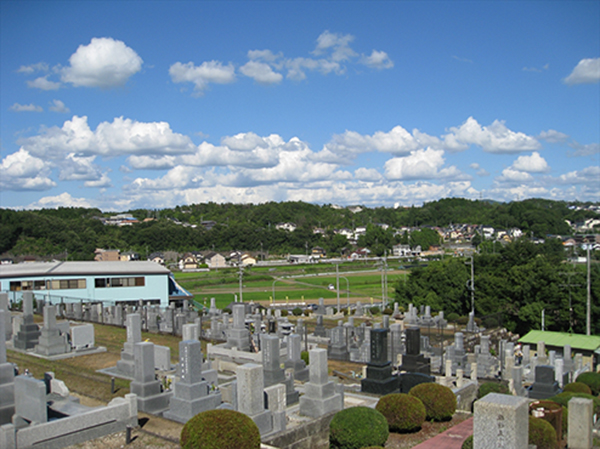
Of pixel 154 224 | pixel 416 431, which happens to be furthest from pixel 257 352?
pixel 154 224

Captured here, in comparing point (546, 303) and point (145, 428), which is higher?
point (145, 428)

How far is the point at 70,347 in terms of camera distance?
20594mm

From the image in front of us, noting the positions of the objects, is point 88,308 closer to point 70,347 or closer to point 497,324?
point 70,347

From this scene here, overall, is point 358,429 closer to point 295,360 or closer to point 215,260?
point 295,360

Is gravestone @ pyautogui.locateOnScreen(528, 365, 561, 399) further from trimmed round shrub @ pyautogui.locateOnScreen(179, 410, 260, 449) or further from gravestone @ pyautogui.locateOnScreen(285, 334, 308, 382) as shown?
trimmed round shrub @ pyautogui.locateOnScreen(179, 410, 260, 449)

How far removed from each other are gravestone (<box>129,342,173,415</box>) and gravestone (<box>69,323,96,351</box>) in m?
8.34

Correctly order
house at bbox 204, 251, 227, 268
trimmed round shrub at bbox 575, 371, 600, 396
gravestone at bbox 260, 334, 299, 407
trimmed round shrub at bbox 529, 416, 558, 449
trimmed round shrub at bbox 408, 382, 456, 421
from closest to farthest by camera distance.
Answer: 1. trimmed round shrub at bbox 529, 416, 558, 449
2. trimmed round shrub at bbox 408, 382, 456, 421
3. gravestone at bbox 260, 334, 299, 407
4. trimmed round shrub at bbox 575, 371, 600, 396
5. house at bbox 204, 251, 227, 268

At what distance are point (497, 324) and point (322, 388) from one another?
32542 mm

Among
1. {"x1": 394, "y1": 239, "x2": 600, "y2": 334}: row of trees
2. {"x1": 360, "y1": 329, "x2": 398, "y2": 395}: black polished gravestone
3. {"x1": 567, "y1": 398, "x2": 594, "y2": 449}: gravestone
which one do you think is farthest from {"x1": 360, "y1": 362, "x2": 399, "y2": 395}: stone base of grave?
{"x1": 394, "y1": 239, "x2": 600, "y2": 334}: row of trees

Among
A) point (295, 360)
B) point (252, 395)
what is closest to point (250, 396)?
point (252, 395)

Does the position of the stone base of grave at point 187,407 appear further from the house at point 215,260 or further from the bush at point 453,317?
the house at point 215,260

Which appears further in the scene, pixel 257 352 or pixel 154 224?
pixel 154 224

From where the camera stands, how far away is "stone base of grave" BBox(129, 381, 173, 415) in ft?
43.6

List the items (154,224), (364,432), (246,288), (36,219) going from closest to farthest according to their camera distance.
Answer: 1. (364,432)
2. (246,288)
3. (36,219)
4. (154,224)
